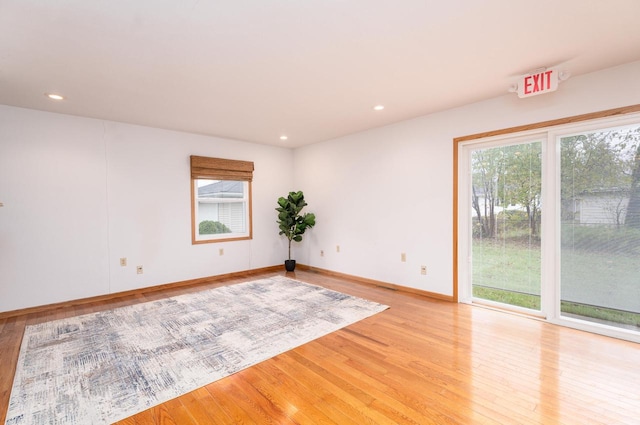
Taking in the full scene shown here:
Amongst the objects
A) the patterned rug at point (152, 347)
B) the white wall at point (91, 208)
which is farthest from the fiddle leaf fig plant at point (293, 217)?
the patterned rug at point (152, 347)

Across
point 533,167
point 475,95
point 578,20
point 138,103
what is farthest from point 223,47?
point 533,167

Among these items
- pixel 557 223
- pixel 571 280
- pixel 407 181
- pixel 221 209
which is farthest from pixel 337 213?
pixel 571 280

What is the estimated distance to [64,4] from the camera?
1700 millimetres

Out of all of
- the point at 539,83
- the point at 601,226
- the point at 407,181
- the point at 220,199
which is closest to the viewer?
the point at 539,83

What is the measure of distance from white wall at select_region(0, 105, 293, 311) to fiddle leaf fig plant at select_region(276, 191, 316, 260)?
43.6 inches

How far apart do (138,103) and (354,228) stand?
3471 mm

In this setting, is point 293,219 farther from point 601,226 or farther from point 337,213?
point 601,226

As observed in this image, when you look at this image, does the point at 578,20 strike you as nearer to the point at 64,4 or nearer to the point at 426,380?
the point at 426,380

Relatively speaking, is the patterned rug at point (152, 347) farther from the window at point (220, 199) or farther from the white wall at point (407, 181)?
the window at point (220, 199)

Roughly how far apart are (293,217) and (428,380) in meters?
3.94

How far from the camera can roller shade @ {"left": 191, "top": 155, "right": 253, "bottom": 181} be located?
4.80 m

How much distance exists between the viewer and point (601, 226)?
2.79 metres

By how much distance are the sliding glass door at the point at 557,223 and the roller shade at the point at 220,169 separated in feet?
11.6

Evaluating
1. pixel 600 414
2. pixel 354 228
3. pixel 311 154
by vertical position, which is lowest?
pixel 600 414
